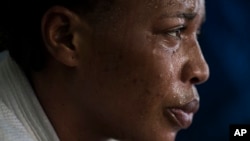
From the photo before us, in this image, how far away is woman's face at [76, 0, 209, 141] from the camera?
77cm

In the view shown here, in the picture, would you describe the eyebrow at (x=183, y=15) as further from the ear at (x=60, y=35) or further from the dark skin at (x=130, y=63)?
the ear at (x=60, y=35)

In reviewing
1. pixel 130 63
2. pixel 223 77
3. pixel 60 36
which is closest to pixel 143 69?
pixel 130 63

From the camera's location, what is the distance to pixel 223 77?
137 cm

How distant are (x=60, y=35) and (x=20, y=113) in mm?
139

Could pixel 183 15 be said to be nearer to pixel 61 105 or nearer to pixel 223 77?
pixel 61 105

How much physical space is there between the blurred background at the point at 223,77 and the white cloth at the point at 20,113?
0.64 meters

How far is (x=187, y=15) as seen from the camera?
79 centimetres

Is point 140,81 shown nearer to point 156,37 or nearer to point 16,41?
point 156,37

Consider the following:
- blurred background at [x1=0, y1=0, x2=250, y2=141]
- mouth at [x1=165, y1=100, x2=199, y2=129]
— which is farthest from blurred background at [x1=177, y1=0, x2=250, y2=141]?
mouth at [x1=165, y1=100, x2=199, y2=129]

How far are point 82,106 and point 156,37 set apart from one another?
16 centimetres

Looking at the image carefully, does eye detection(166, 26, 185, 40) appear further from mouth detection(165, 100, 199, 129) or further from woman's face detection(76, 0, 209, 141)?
mouth detection(165, 100, 199, 129)

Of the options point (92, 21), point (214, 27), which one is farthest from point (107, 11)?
point (214, 27)

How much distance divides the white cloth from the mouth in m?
0.18

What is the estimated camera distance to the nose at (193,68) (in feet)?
2.61
